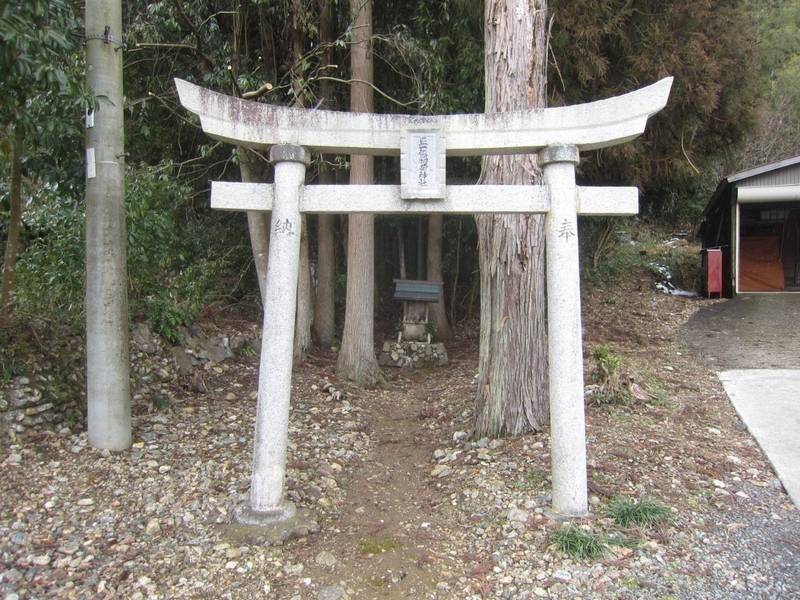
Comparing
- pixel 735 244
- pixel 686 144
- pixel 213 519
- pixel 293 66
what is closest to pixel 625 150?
pixel 686 144

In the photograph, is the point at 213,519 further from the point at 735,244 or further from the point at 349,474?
the point at 735,244

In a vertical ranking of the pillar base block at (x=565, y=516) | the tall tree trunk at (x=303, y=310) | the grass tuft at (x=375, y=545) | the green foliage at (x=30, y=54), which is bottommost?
the grass tuft at (x=375, y=545)

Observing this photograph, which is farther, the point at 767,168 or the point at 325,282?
the point at 767,168

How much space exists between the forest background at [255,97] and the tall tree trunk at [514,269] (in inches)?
62.3

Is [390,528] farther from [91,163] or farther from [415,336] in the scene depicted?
[415,336]

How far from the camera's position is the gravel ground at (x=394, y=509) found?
3.38 metres

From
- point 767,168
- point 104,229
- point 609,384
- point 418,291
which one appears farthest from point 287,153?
point 767,168

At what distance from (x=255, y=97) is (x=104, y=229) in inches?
110

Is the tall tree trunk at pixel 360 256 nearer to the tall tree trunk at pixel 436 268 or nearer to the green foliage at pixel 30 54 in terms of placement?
the tall tree trunk at pixel 436 268

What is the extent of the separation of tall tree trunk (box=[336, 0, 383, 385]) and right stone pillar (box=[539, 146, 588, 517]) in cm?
460

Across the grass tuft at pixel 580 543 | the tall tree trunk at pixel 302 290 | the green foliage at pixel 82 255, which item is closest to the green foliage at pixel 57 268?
the green foliage at pixel 82 255

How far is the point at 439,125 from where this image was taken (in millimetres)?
4027

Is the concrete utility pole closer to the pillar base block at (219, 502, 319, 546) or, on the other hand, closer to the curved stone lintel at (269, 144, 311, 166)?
the pillar base block at (219, 502, 319, 546)

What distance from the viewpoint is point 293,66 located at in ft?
25.5
